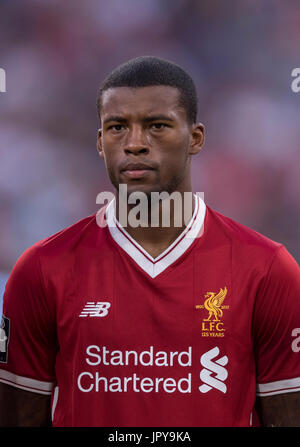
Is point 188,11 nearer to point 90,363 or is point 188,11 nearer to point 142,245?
point 142,245

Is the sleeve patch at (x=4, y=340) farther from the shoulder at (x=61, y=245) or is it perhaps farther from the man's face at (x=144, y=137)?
the man's face at (x=144, y=137)

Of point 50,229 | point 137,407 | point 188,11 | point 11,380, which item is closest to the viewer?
point 137,407

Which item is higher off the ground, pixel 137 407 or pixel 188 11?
pixel 188 11

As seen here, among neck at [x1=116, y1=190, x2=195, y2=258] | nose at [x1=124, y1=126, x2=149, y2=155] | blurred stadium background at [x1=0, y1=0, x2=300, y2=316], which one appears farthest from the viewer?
blurred stadium background at [x1=0, y1=0, x2=300, y2=316]

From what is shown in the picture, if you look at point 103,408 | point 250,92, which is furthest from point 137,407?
point 250,92

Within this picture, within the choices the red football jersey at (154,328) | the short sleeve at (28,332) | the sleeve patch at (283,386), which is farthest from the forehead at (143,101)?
the sleeve patch at (283,386)

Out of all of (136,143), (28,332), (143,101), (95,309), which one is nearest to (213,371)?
(95,309)

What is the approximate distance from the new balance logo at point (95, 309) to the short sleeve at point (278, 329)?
0.42m

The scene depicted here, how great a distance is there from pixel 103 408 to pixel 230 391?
35cm

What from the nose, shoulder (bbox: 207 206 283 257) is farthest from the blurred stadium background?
the nose

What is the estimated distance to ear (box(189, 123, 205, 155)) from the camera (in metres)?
1.92

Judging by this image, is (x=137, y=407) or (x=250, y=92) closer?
(x=137, y=407)

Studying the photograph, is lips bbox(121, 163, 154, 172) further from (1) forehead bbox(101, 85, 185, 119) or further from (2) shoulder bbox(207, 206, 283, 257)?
(2) shoulder bbox(207, 206, 283, 257)

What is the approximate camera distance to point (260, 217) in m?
4.02
